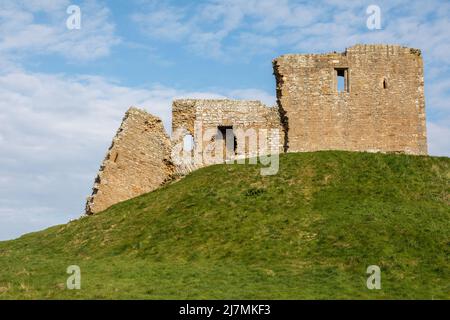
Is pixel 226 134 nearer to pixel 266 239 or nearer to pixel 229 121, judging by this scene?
pixel 229 121

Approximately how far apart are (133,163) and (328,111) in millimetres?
10490

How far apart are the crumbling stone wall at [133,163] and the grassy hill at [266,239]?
5.97ft

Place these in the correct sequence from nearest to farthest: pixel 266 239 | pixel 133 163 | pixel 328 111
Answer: pixel 266 239, pixel 133 163, pixel 328 111

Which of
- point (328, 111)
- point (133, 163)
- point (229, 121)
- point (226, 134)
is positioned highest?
point (328, 111)

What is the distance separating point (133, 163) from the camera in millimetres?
31172

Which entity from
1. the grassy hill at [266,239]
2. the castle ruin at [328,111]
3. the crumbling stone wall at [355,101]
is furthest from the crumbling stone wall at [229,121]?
the grassy hill at [266,239]

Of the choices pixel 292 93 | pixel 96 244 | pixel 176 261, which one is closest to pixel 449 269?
pixel 176 261

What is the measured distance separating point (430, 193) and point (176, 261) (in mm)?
10996

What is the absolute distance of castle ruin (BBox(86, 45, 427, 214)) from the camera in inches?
1286

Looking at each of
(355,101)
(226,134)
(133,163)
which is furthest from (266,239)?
(355,101)

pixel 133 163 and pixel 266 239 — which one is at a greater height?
pixel 133 163

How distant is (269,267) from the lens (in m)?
19.3

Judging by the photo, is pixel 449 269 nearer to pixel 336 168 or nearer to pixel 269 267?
pixel 269 267
